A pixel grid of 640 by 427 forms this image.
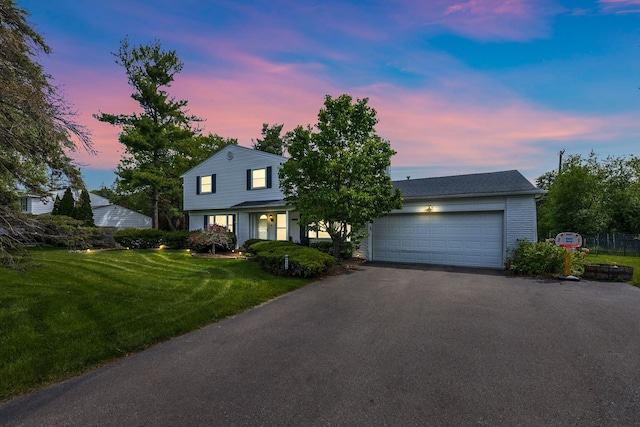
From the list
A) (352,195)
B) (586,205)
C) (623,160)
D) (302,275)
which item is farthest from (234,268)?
(623,160)

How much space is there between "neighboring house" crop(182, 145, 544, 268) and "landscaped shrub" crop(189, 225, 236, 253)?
2.01m

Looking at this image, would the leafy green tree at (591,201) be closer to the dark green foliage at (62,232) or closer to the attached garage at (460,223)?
the attached garage at (460,223)

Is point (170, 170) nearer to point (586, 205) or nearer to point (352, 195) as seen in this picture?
point (352, 195)

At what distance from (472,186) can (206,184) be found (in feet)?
51.3

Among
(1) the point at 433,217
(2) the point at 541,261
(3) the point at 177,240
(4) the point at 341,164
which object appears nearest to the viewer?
(2) the point at 541,261

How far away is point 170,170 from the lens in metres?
22.6

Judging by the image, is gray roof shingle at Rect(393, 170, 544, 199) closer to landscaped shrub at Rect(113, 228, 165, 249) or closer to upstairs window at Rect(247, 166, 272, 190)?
upstairs window at Rect(247, 166, 272, 190)

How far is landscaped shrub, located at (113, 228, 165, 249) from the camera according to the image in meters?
17.3

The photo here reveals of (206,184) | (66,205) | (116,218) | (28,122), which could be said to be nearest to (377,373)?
(28,122)

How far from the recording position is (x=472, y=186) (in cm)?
1148

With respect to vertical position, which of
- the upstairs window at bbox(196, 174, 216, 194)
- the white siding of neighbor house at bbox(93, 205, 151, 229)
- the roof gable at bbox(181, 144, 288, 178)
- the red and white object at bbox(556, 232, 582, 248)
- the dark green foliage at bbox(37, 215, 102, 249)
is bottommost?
the red and white object at bbox(556, 232, 582, 248)

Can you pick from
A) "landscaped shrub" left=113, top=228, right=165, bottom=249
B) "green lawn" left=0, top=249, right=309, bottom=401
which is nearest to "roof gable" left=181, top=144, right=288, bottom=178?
"landscaped shrub" left=113, top=228, right=165, bottom=249

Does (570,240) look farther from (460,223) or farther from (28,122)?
(28,122)

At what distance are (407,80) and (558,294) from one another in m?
8.51
